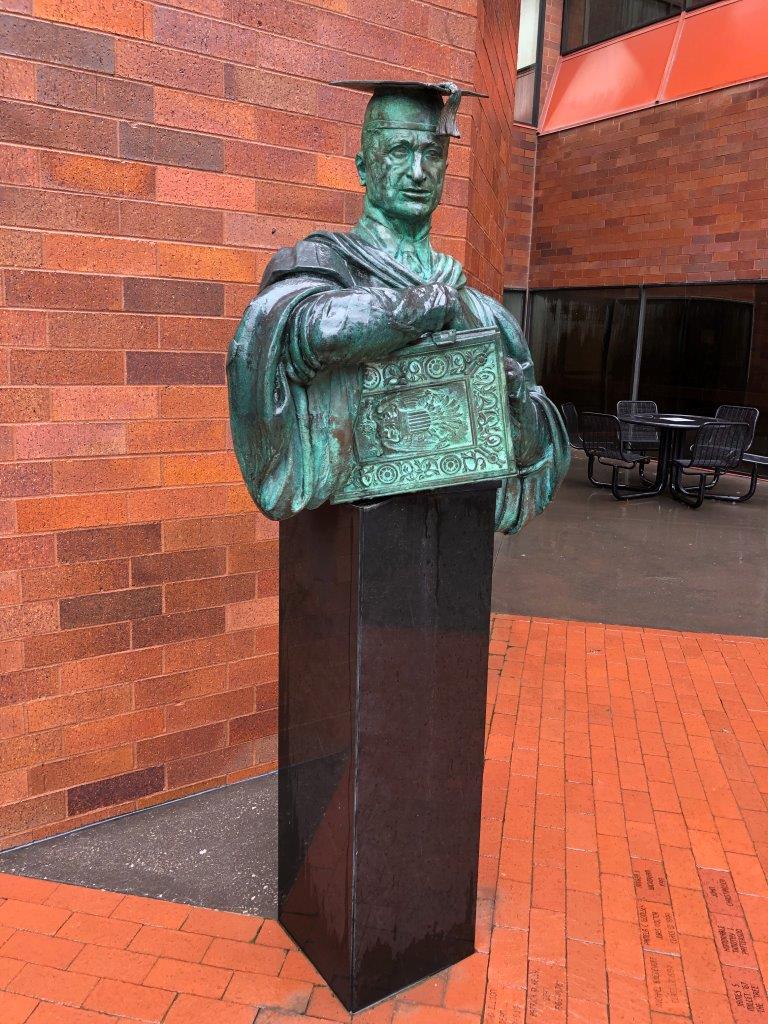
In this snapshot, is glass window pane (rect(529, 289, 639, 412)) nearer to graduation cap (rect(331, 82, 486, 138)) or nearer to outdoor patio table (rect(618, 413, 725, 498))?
outdoor patio table (rect(618, 413, 725, 498))

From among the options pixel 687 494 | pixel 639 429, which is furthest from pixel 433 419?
pixel 639 429

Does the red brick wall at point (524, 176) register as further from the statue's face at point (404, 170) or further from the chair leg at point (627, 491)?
the statue's face at point (404, 170)

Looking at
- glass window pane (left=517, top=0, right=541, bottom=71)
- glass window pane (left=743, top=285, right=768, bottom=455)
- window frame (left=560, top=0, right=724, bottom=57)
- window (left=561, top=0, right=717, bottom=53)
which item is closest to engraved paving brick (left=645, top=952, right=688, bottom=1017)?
glass window pane (left=743, top=285, right=768, bottom=455)

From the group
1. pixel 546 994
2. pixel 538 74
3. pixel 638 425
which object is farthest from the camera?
pixel 538 74

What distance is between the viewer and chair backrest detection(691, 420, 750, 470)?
9.69 m

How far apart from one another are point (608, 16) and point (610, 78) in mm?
1083

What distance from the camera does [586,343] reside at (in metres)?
14.0

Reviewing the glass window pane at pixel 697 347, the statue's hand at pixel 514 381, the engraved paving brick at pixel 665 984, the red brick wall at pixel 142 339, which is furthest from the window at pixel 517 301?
the engraved paving brick at pixel 665 984

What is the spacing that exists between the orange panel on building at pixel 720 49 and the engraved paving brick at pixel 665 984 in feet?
37.6

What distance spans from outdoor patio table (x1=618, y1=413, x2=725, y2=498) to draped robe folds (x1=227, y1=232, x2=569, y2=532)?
844cm

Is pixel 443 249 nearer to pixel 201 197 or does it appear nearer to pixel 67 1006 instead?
pixel 201 197

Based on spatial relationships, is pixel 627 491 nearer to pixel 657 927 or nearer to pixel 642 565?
pixel 642 565

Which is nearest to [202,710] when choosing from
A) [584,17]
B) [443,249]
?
[443,249]

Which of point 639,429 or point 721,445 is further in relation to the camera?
point 639,429
